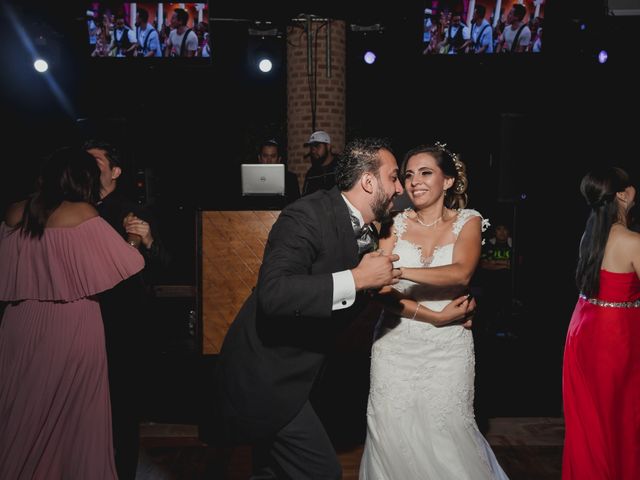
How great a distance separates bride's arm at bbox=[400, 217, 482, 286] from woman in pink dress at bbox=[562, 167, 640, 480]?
0.71 meters

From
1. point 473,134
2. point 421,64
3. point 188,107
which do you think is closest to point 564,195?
point 473,134

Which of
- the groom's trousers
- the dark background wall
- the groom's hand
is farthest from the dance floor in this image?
the dark background wall

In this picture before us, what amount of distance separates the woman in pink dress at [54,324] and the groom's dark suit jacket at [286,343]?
2.83 feet

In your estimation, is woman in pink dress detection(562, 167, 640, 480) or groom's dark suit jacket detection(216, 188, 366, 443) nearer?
groom's dark suit jacket detection(216, 188, 366, 443)

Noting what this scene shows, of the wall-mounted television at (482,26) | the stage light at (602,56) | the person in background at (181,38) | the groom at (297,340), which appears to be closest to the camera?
the groom at (297,340)

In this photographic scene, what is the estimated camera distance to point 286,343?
6.23ft

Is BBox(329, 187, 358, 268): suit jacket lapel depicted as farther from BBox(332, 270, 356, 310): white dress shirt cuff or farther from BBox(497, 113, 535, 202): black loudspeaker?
BBox(497, 113, 535, 202): black loudspeaker

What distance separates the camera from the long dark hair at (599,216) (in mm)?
2781

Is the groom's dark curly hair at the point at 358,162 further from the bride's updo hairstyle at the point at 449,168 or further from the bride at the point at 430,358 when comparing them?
the bride's updo hairstyle at the point at 449,168

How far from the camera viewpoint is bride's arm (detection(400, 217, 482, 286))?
7.35 feet

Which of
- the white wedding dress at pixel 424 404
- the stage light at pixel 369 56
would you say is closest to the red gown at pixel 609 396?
the white wedding dress at pixel 424 404

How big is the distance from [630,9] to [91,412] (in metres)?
5.66

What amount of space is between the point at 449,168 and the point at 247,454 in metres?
2.14

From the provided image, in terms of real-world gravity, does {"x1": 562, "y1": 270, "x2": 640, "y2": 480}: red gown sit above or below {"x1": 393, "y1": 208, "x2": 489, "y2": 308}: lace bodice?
below
